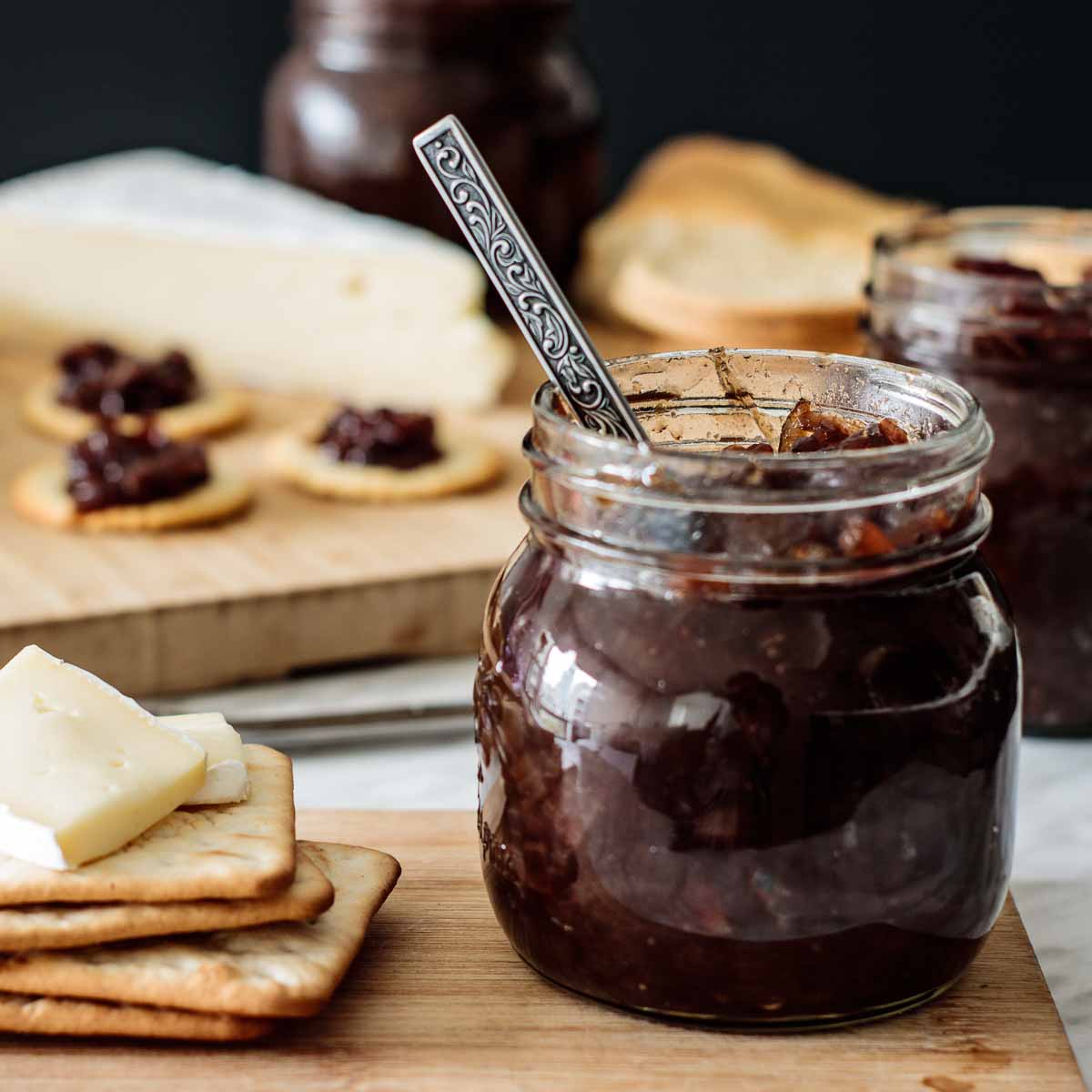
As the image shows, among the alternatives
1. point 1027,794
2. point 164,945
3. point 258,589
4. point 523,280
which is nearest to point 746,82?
A: point 258,589

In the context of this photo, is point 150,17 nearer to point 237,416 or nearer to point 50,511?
point 237,416

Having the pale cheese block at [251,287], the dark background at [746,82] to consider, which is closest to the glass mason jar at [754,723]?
the pale cheese block at [251,287]

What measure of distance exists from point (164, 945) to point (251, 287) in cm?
215

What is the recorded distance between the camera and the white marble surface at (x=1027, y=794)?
135 cm

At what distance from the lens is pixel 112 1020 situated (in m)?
1.00

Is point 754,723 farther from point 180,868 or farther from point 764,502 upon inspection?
point 180,868

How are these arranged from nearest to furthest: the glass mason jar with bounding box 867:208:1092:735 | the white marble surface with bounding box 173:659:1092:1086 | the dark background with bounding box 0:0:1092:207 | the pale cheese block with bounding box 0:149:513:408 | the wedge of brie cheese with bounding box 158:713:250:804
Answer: the wedge of brie cheese with bounding box 158:713:250:804 → the white marble surface with bounding box 173:659:1092:1086 → the glass mason jar with bounding box 867:208:1092:735 → the pale cheese block with bounding box 0:149:513:408 → the dark background with bounding box 0:0:1092:207

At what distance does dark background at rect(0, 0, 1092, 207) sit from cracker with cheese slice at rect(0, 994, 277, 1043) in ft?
10.1

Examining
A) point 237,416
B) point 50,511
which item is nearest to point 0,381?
point 237,416

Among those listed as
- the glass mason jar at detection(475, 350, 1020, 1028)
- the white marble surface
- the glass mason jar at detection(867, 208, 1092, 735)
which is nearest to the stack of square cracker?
the glass mason jar at detection(475, 350, 1020, 1028)

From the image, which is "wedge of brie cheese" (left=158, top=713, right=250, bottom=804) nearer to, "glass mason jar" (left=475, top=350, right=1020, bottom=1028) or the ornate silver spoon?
"glass mason jar" (left=475, top=350, right=1020, bottom=1028)

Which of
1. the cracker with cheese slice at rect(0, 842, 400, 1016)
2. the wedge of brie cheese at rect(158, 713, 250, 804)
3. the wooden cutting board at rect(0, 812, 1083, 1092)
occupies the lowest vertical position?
the wooden cutting board at rect(0, 812, 1083, 1092)

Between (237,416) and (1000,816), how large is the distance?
1.89 m

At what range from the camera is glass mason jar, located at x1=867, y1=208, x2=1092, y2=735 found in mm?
1598
